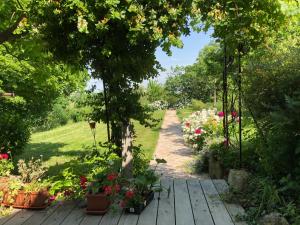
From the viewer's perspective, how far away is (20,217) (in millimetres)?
4574

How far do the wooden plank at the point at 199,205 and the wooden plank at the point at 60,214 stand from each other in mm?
1627

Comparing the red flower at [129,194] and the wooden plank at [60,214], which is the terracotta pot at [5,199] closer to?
the wooden plank at [60,214]

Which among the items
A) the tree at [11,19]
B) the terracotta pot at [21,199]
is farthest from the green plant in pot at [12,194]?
the tree at [11,19]

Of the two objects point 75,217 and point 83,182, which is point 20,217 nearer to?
point 75,217

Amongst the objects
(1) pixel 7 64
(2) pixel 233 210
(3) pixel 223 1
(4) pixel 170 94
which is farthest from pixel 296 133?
(4) pixel 170 94

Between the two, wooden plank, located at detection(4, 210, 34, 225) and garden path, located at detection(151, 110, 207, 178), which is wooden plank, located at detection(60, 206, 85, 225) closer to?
wooden plank, located at detection(4, 210, 34, 225)

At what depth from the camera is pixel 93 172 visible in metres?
5.38

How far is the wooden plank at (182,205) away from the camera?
4258 mm

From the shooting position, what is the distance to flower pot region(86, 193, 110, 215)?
4531 mm

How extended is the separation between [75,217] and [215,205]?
5.93 feet

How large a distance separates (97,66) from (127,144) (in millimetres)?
1306

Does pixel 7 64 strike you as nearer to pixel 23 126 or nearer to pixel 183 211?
pixel 23 126

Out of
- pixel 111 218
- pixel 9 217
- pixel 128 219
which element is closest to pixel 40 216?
pixel 9 217

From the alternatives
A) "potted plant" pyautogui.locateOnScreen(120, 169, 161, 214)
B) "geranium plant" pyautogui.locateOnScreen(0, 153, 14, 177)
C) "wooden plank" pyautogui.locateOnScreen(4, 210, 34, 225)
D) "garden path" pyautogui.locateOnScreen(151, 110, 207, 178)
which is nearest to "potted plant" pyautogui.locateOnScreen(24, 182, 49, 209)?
"wooden plank" pyautogui.locateOnScreen(4, 210, 34, 225)
